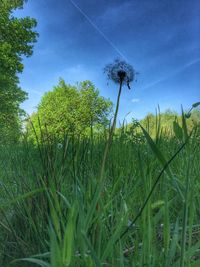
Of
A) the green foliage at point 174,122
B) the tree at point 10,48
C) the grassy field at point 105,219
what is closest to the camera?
the grassy field at point 105,219

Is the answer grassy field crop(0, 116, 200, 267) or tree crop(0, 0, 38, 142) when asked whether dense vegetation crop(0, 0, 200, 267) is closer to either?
grassy field crop(0, 116, 200, 267)

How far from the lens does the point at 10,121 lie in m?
25.6

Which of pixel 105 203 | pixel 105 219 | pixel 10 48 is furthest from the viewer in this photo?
pixel 10 48

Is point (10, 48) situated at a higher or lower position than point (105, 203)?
higher

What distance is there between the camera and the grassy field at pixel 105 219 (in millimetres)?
750

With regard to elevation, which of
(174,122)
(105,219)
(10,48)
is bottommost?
(105,219)

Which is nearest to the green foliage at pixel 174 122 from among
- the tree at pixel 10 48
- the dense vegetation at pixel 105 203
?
the dense vegetation at pixel 105 203

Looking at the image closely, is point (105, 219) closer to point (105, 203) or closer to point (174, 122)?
point (105, 203)

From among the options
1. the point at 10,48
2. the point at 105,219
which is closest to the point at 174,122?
the point at 105,219

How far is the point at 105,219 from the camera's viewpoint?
3.53 feet

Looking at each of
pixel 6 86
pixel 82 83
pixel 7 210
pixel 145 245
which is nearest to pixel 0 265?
pixel 7 210

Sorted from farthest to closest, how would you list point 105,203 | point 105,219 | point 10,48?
point 10,48, point 105,203, point 105,219

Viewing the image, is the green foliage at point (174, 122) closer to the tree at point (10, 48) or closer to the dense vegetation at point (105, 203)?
the dense vegetation at point (105, 203)

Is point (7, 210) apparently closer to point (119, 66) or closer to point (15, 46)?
point (119, 66)
